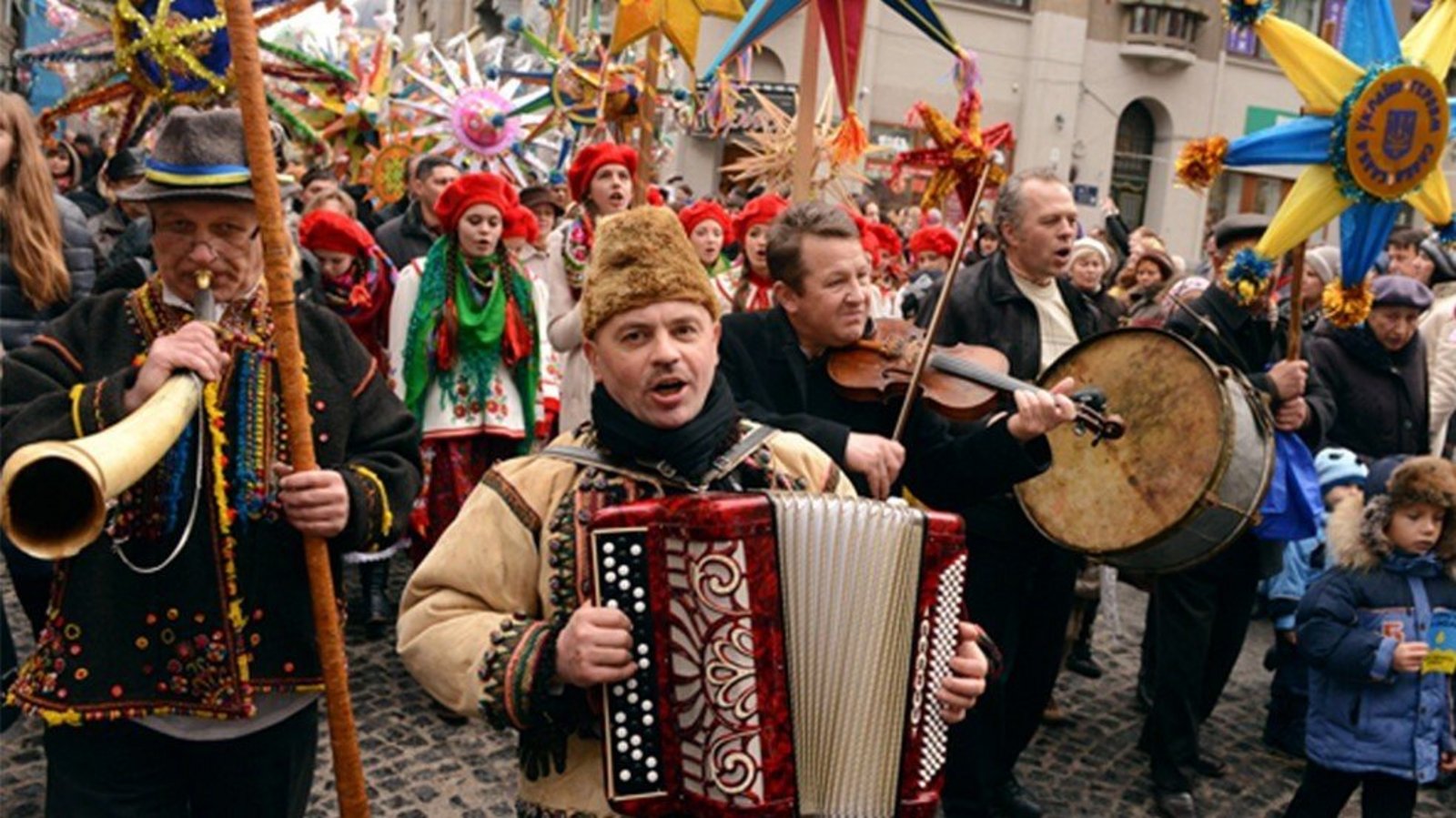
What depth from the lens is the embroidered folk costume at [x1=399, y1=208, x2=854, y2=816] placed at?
7.05 ft

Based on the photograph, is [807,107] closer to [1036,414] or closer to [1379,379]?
[1036,414]

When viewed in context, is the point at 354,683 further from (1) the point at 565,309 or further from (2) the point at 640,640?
(2) the point at 640,640

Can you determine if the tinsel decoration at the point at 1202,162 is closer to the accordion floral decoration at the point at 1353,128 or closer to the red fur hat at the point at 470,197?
the accordion floral decoration at the point at 1353,128

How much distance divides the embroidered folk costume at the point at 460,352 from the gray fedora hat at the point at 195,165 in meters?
2.78

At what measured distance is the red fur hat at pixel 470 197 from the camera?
5.24 meters

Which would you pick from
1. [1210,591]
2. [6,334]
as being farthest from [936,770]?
[6,334]

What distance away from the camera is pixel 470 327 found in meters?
5.29

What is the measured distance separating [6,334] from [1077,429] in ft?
11.9

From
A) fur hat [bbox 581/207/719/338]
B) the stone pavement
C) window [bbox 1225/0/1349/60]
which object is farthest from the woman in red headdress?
window [bbox 1225/0/1349/60]

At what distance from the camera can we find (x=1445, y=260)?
8023 millimetres

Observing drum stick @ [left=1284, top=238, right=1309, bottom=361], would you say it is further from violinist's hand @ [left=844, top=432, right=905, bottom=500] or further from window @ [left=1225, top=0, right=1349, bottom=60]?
window @ [left=1225, top=0, right=1349, bottom=60]

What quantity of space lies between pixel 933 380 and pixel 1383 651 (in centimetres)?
186

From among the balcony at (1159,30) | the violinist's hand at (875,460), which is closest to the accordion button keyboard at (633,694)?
the violinist's hand at (875,460)

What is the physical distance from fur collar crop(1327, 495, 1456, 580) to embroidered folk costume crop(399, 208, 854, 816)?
300 cm
